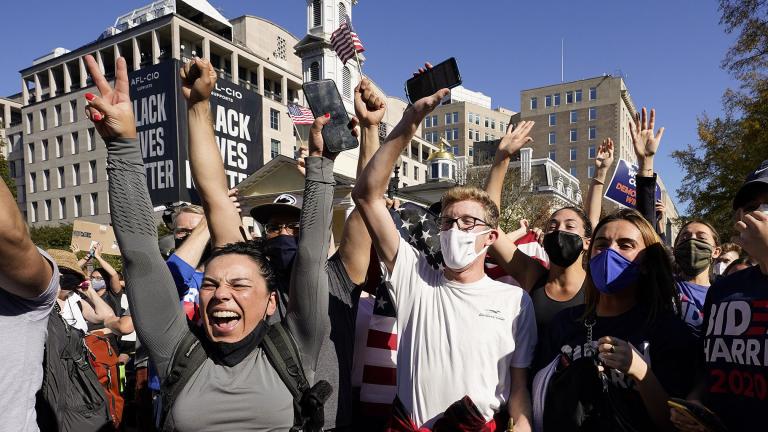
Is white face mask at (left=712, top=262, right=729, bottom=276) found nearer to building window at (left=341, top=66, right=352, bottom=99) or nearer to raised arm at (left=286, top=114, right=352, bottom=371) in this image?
raised arm at (left=286, top=114, right=352, bottom=371)

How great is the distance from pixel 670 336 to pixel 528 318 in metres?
0.65

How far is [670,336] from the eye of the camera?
2.47 m

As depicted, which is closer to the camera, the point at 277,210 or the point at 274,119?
the point at 277,210

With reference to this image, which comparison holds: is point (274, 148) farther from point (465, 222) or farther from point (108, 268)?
point (465, 222)

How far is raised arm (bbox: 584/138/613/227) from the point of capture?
442 centimetres

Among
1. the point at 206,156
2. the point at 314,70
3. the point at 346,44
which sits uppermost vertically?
the point at 314,70

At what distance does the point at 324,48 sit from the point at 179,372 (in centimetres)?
4879

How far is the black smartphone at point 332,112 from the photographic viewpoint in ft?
8.43

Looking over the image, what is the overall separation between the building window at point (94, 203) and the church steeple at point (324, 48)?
88.4ft

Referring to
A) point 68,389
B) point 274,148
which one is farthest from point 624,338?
point 274,148

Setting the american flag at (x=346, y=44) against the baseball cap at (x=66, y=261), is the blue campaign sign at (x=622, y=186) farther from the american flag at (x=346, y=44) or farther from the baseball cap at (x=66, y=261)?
the baseball cap at (x=66, y=261)

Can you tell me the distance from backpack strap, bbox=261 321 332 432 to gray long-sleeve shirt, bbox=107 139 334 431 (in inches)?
1.3

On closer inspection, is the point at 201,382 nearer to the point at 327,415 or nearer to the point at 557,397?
the point at 327,415

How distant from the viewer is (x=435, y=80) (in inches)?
116
